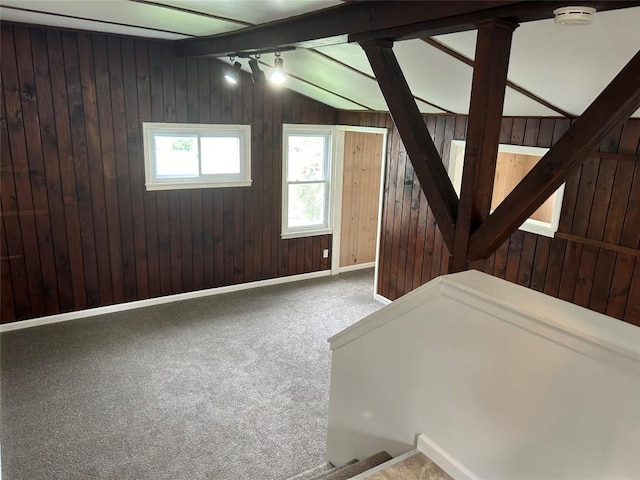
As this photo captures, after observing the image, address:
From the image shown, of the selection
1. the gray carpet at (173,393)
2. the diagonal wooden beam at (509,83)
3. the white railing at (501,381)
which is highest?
the diagonal wooden beam at (509,83)

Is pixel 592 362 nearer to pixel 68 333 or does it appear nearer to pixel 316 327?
pixel 316 327

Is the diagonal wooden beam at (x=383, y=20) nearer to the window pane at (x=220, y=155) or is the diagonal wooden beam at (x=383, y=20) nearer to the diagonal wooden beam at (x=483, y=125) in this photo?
the diagonal wooden beam at (x=483, y=125)

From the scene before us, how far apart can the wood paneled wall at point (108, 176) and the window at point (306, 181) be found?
19 cm

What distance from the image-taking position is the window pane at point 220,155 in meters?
5.02

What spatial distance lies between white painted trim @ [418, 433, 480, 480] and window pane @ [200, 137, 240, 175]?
3.86 m

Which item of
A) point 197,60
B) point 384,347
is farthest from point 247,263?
point 384,347

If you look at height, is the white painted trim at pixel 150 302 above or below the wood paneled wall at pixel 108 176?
Result: below

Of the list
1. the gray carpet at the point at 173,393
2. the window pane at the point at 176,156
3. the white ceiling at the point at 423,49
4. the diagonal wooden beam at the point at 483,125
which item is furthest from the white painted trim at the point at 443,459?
the window pane at the point at 176,156

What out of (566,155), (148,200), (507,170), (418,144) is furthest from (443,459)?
(148,200)

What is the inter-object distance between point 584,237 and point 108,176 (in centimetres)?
417

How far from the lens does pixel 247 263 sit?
18.2 ft

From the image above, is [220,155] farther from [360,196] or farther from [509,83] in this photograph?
[509,83]

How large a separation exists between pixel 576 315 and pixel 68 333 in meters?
4.31

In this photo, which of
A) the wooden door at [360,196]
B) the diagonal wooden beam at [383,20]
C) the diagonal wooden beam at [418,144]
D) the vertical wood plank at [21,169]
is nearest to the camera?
the diagonal wooden beam at [383,20]
